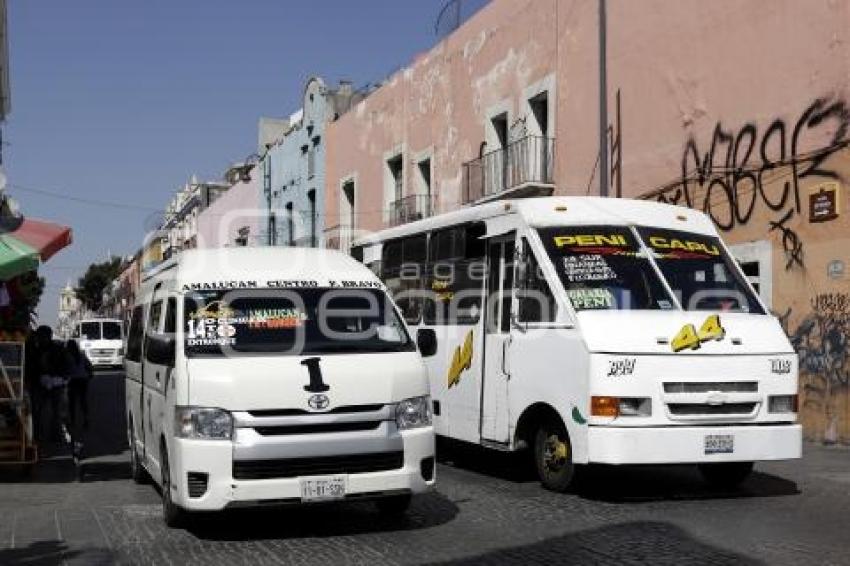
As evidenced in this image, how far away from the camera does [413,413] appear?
758cm

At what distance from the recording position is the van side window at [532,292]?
9.42 m

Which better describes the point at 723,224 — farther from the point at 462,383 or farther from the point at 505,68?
the point at 505,68

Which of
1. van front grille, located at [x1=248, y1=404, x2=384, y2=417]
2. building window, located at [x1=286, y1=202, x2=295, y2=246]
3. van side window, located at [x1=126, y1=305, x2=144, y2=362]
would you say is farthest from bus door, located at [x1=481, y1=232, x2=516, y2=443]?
building window, located at [x1=286, y1=202, x2=295, y2=246]

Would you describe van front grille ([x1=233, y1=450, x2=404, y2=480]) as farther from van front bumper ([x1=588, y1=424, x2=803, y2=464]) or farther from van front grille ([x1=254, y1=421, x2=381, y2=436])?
van front bumper ([x1=588, y1=424, x2=803, y2=464])

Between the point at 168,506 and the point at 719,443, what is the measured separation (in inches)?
175

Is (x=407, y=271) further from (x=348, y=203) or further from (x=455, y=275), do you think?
(x=348, y=203)

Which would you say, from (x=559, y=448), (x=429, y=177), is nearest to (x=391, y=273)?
(x=559, y=448)

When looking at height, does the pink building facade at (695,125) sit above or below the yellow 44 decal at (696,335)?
above

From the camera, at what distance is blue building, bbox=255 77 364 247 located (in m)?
37.1

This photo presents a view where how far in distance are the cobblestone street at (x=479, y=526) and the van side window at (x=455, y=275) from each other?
5.89 ft

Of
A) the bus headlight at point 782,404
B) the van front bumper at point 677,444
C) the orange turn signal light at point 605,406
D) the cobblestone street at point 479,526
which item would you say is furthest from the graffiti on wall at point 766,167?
the orange turn signal light at point 605,406

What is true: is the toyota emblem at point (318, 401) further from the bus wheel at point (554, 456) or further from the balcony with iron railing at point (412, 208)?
the balcony with iron railing at point (412, 208)

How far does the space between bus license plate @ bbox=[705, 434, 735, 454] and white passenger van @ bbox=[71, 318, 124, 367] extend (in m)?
34.3

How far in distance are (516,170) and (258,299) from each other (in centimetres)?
1529
